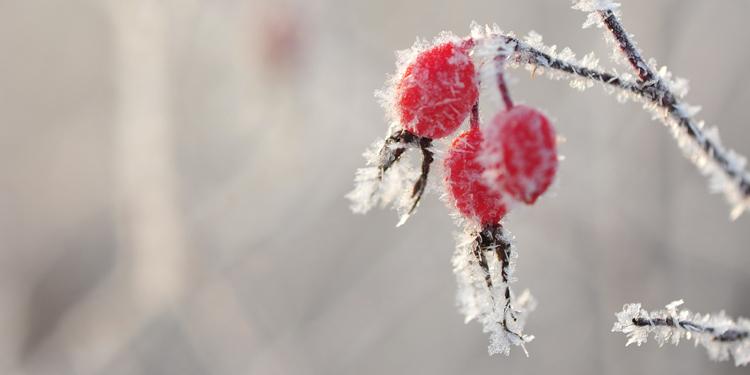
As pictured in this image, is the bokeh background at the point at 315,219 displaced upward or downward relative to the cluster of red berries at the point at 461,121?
upward

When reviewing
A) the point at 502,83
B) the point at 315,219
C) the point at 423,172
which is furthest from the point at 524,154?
the point at 315,219

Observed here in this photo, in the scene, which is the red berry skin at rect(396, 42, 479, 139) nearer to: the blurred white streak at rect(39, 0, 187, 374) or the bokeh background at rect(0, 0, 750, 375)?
the bokeh background at rect(0, 0, 750, 375)

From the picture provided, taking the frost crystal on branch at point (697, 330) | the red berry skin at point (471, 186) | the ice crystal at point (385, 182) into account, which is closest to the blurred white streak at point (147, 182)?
the ice crystal at point (385, 182)

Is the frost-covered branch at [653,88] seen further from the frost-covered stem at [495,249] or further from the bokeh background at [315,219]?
the bokeh background at [315,219]

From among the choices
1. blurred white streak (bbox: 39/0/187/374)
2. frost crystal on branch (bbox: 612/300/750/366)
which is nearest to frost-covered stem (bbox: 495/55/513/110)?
frost crystal on branch (bbox: 612/300/750/366)

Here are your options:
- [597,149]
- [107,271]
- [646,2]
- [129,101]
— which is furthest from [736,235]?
[107,271]

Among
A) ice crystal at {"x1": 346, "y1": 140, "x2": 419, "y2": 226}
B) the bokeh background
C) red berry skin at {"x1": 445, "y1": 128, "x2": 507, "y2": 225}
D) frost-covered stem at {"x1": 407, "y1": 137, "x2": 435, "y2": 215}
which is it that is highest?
the bokeh background
